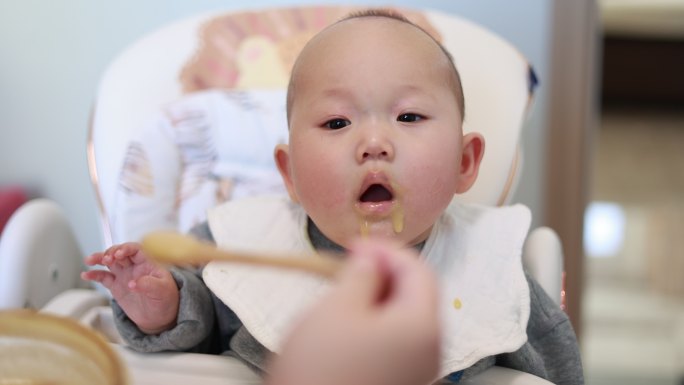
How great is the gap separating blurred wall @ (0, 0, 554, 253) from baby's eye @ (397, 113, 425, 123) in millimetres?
600

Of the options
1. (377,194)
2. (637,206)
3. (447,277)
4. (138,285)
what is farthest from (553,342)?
(637,206)

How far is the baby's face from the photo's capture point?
1.78 feet

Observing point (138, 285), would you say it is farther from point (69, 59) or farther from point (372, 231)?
point (69, 59)

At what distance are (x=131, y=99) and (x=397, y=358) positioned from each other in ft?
1.95

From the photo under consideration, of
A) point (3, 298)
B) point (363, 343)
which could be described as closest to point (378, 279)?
point (363, 343)

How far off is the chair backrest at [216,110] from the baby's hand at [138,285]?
196mm

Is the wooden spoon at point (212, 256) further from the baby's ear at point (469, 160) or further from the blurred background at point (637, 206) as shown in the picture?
the blurred background at point (637, 206)

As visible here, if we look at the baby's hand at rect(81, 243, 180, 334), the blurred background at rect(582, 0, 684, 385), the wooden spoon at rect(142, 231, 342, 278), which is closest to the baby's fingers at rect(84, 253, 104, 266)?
the baby's hand at rect(81, 243, 180, 334)

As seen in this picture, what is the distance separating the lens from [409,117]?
56 centimetres

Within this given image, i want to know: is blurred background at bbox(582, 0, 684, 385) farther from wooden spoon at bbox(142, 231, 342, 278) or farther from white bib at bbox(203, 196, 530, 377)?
wooden spoon at bbox(142, 231, 342, 278)

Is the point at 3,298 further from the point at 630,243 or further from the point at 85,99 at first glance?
the point at 630,243

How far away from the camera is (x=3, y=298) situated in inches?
28.0

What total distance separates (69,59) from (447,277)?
0.74m

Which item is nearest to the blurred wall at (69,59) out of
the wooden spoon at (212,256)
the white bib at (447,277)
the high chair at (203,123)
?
the high chair at (203,123)
